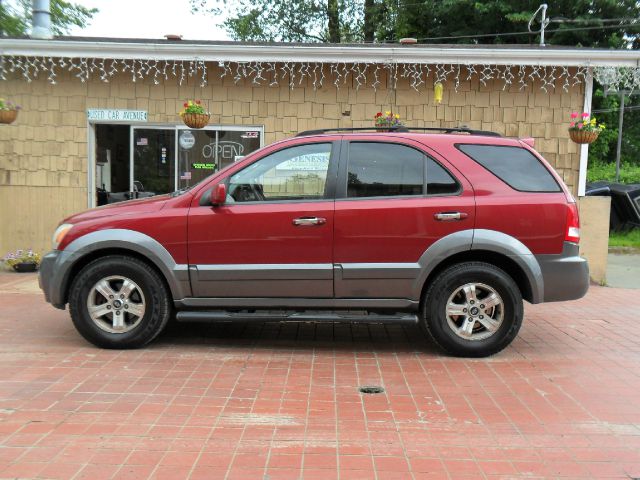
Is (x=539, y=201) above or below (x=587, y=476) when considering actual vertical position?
above

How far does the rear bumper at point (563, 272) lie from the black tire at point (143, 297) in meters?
3.47

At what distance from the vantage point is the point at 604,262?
916cm

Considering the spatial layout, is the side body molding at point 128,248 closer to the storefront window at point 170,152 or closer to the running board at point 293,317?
the running board at point 293,317

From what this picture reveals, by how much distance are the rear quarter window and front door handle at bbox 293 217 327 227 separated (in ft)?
4.87

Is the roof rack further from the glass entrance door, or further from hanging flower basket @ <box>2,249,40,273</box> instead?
hanging flower basket @ <box>2,249,40,273</box>

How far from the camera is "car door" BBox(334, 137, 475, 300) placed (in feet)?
16.7

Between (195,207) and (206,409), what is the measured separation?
6.34 feet

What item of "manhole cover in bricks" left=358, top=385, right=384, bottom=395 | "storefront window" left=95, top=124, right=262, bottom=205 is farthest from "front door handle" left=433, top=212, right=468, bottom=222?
"storefront window" left=95, top=124, right=262, bottom=205

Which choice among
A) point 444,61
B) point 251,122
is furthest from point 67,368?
point 444,61

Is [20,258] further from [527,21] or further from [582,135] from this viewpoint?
[527,21]

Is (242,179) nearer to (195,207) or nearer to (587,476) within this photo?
(195,207)

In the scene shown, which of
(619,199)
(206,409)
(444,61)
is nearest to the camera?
(206,409)

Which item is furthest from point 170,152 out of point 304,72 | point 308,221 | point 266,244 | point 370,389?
point 370,389

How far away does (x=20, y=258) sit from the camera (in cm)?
925
